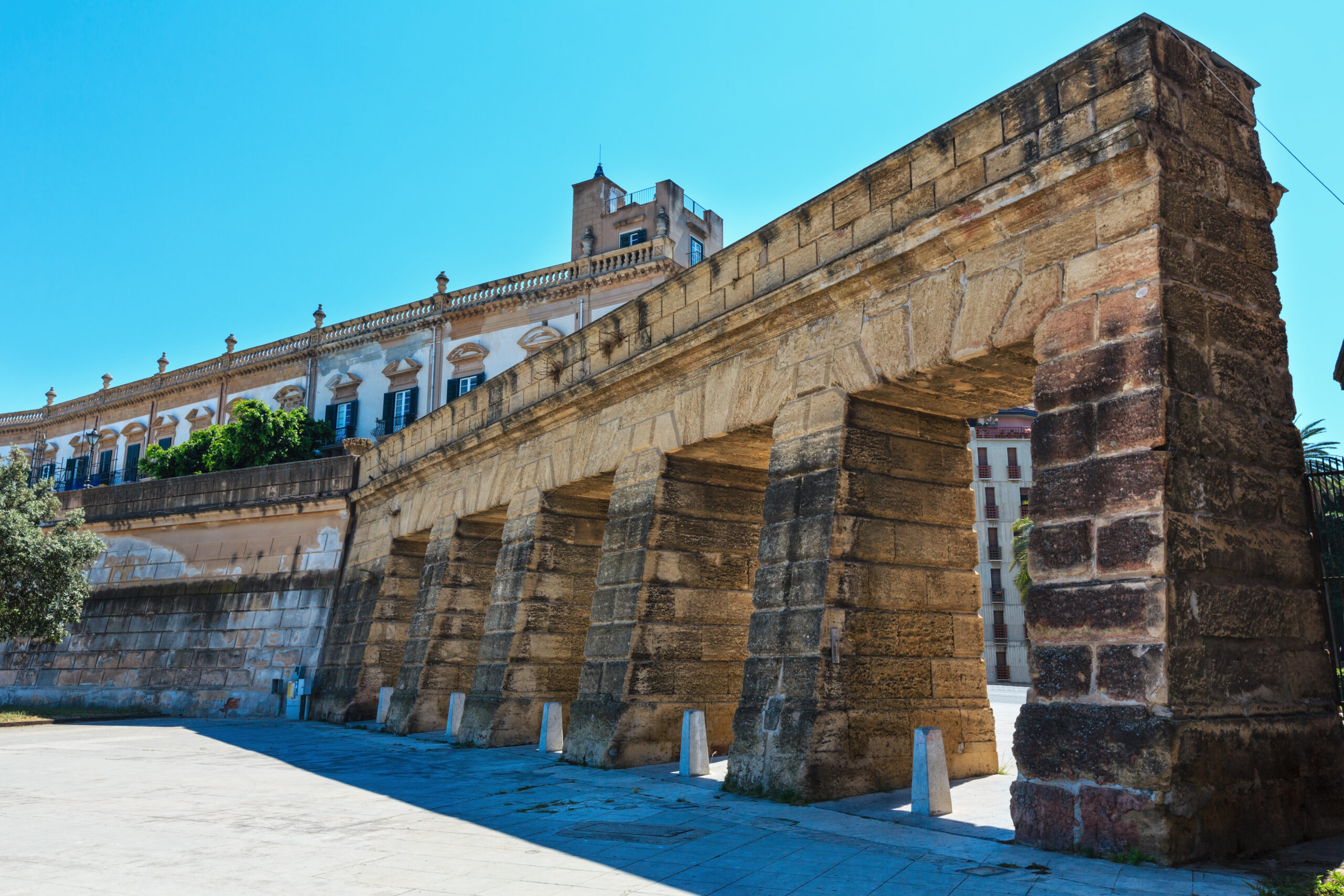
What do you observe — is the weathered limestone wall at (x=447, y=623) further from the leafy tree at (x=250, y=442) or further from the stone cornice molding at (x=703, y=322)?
the leafy tree at (x=250, y=442)

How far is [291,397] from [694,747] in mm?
30674

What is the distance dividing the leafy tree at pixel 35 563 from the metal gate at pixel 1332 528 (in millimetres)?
19145

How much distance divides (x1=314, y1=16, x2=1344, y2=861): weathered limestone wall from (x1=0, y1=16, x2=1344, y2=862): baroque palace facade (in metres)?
0.03

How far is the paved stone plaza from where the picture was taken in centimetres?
470

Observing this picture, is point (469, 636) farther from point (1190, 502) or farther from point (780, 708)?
point (1190, 502)

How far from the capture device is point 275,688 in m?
18.0

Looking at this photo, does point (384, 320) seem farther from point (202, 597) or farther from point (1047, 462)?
point (1047, 462)

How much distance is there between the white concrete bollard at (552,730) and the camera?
35.3ft

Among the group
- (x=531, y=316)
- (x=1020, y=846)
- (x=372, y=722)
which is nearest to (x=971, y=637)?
(x=1020, y=846)

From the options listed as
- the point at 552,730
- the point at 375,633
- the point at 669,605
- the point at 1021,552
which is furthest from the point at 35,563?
the point at 1021,552

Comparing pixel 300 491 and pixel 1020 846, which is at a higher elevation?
pixel 300 491

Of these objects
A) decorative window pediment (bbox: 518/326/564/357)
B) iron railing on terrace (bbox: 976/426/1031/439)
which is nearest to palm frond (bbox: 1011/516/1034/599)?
iron railing on terrace (bbox: 976/426/1031/439)

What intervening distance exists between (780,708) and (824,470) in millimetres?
1786

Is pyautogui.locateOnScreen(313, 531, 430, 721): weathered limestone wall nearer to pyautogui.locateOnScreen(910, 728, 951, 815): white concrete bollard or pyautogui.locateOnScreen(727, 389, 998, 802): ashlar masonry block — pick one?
pyautogui.locateOnScreen(727, 389, 998, 802): ashlar masonry block
